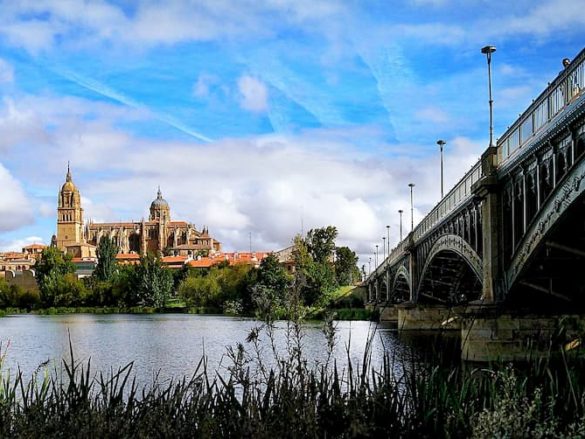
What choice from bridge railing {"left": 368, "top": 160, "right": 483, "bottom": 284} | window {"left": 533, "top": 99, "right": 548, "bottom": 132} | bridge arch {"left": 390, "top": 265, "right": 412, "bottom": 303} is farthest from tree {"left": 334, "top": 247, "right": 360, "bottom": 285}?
window {"left": 533, "top": 99, "right": 548, "bottom": 132}

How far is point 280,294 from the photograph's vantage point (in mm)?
8805

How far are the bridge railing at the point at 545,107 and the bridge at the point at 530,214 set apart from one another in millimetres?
25

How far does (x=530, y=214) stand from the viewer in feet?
82.4

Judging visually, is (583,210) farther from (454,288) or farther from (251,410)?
(454,288)

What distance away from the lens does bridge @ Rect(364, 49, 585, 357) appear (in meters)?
19.8

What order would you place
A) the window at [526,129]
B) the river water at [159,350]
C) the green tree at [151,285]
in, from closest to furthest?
the window at [526,129] < the river water at [159,350] < the green tree at [151,285]

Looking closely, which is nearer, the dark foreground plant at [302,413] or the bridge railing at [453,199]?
the dark foreground plant at [302,413]

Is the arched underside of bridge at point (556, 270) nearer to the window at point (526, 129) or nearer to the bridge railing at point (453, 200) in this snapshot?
the window at point (526, 129)

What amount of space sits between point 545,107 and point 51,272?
126 m

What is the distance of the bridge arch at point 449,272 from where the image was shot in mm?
36844

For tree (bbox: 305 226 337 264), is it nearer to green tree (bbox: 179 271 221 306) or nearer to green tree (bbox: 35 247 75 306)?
green tree (bbox: 179 271 221 306)

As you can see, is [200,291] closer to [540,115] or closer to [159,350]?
[159,350]

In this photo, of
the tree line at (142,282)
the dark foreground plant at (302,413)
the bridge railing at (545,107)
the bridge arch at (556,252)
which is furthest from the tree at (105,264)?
the dark foreground plant at (302,413)

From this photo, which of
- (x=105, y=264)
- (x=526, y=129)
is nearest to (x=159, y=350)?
(x=526, y=129)
